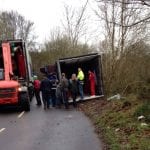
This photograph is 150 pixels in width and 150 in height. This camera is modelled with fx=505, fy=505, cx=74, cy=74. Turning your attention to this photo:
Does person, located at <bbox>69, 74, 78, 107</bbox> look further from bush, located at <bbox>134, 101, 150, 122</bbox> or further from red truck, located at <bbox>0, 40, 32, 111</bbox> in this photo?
bush, located at <bbox>134, 101, 150, 122</bbox>

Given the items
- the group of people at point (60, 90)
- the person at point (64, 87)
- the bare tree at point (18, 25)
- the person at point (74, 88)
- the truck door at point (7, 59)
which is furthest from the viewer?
the bare tree at point (18, 25)

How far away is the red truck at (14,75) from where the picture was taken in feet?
85.6

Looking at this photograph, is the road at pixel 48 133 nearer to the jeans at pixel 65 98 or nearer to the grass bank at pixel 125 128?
the grass bank at pixel 125 128

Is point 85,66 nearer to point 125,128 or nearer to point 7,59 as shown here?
point 7,59

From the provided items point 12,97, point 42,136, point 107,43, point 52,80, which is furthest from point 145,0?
point 107,43

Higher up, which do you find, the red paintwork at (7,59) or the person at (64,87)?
the red paintwork at (7,59)

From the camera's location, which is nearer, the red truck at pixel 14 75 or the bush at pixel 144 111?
the bush at pixel 144 111

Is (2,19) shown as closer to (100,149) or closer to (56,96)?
(56,96)

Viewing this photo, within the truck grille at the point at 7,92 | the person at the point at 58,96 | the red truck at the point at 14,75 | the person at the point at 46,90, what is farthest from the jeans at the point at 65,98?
the truck grille at the point at 7,92

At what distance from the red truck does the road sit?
3672 mm

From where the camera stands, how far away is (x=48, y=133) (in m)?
16.2

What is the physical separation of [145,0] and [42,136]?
207 inches

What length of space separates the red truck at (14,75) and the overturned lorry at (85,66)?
1.99m

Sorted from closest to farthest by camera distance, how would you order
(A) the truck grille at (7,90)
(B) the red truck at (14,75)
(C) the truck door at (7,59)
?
(A) the truck grille at (7,90), (B) the red truck at (14,75), (C) the truck door at (7,59)
